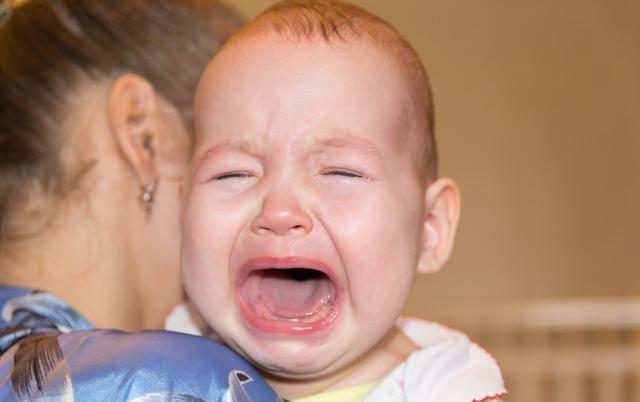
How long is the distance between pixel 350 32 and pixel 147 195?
0.45 meters

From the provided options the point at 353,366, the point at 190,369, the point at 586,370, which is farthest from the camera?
the point at 586,370

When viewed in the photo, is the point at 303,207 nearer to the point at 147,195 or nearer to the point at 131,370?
the point at 131,370

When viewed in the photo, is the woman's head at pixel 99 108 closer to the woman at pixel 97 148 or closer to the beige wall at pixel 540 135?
the woman at pixel 97 148

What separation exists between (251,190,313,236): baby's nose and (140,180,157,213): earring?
0.41 m

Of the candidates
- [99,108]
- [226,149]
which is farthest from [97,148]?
[226,149]

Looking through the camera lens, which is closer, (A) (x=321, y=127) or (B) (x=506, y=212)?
(A) (x=321, y=127)

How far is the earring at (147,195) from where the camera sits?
151 centimetres

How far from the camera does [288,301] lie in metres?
1.23

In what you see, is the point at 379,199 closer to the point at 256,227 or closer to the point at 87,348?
the point at 256,227

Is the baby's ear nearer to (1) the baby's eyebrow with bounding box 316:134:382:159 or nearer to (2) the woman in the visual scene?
(1) the baby's eyebrow with bounding box 316:134:382:159

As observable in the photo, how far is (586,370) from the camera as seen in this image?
3.67 metres

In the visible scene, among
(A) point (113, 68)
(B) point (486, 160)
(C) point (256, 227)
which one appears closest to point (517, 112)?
(B) point (486, 160)

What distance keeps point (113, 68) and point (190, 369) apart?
1.99ft

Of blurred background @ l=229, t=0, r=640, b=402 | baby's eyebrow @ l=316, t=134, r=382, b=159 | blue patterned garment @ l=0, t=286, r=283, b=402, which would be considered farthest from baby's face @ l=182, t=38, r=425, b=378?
blurred background @ l=229, t=0, r=640, b=402
